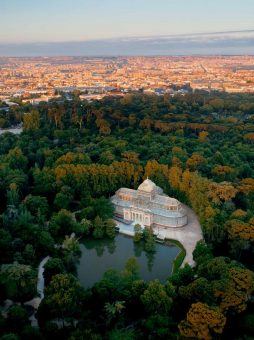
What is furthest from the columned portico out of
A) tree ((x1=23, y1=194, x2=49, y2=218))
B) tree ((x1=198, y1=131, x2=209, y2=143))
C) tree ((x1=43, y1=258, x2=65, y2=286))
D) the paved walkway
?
tree ((x1=198, y1=131, x2=209, y2=143))

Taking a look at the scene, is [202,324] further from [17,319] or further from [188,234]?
[188,234]

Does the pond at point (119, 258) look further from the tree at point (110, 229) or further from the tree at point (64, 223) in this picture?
the tree at point (64, 223)

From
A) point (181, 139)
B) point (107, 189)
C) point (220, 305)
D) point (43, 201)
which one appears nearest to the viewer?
point (220, 305)

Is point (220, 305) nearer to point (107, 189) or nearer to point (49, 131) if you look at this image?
point (107, 189)

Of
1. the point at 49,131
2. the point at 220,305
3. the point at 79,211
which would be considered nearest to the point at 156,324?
the point at 220,305

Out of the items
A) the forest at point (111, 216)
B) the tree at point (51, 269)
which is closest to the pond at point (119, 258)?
the forest at point (111, 216)

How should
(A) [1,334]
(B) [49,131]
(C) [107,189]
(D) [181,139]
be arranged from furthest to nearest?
1. (B) [49,131]
2. (D) [181,139]
3. (C) [107,189]
4. (A) [1,334]

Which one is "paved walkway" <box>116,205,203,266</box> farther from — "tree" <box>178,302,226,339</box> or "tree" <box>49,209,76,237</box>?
"tree" <box>178,302,226,339</box>
